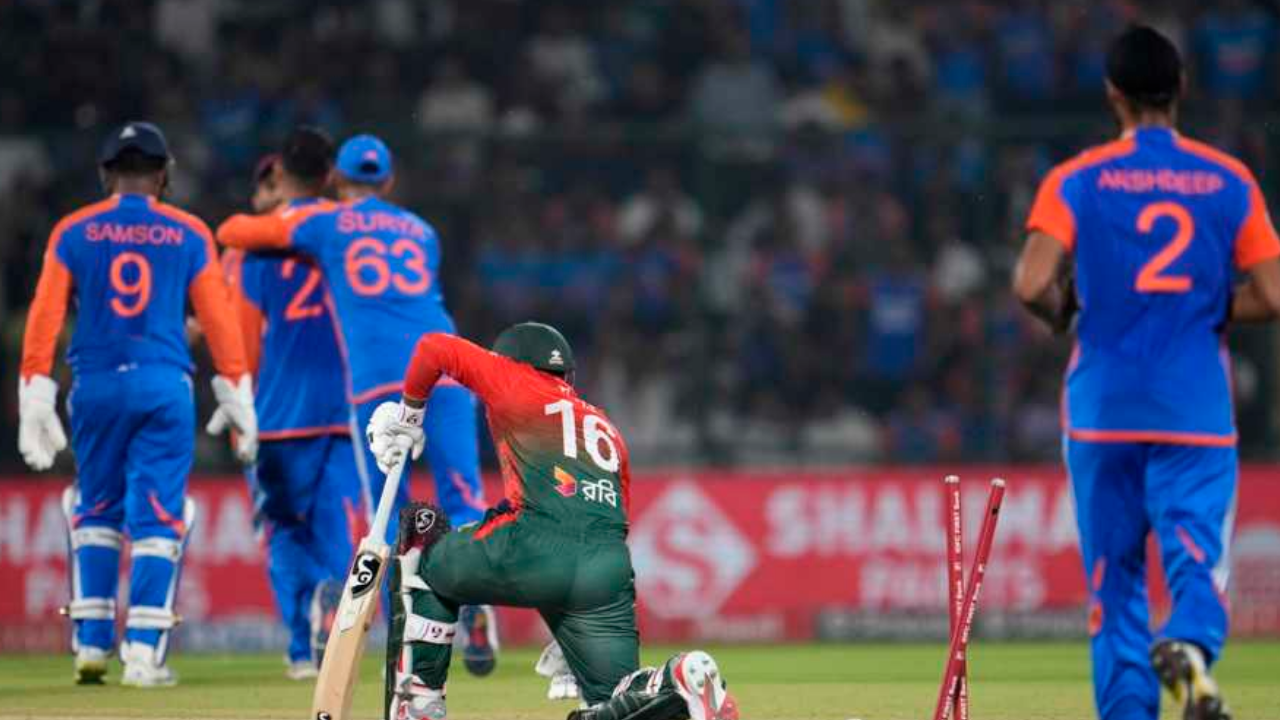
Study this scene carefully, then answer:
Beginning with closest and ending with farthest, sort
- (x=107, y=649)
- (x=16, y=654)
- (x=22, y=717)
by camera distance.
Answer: (x=22, y=717) < (x=107, y=649) < (x=16, y=654)

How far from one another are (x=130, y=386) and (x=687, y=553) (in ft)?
19.3

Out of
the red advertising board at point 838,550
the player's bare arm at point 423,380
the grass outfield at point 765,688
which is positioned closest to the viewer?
the player's bare arm at point 423,380

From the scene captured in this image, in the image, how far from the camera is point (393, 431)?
27.2 ft

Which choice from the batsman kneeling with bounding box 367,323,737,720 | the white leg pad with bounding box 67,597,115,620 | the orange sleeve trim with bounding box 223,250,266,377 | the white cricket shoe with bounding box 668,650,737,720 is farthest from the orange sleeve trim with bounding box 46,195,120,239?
the white cricket shoe with bounding box 668,650,737,720

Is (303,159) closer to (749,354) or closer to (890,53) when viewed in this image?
(749,354)

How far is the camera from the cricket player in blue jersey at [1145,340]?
6812 millimetres

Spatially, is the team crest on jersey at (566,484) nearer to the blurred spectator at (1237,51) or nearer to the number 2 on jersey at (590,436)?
the number 2 on jersey at (590,436)

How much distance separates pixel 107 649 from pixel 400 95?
9.54 m

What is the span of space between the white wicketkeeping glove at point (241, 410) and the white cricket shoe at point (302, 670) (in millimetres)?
1132

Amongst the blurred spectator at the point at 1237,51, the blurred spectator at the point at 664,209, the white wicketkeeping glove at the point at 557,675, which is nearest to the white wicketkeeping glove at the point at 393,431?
the white wicketkeeping glove at the point at 557,675

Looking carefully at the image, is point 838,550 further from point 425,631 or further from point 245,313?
point 425,631

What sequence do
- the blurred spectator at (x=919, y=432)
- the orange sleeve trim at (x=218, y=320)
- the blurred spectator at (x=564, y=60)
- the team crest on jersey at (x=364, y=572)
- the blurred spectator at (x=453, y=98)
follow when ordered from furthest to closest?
the blurred spectator at (x=564, y=60)
the blurred spectator at (x=453, y=98)
the blurred spectator at (x=919, y=432)
the orange sleeve trim at (x=218, y=320)
the team crest on jersey at (x=364, y=572)

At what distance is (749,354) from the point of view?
54.1 feet

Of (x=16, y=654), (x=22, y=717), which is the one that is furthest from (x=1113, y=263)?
(x=16, y=654)
